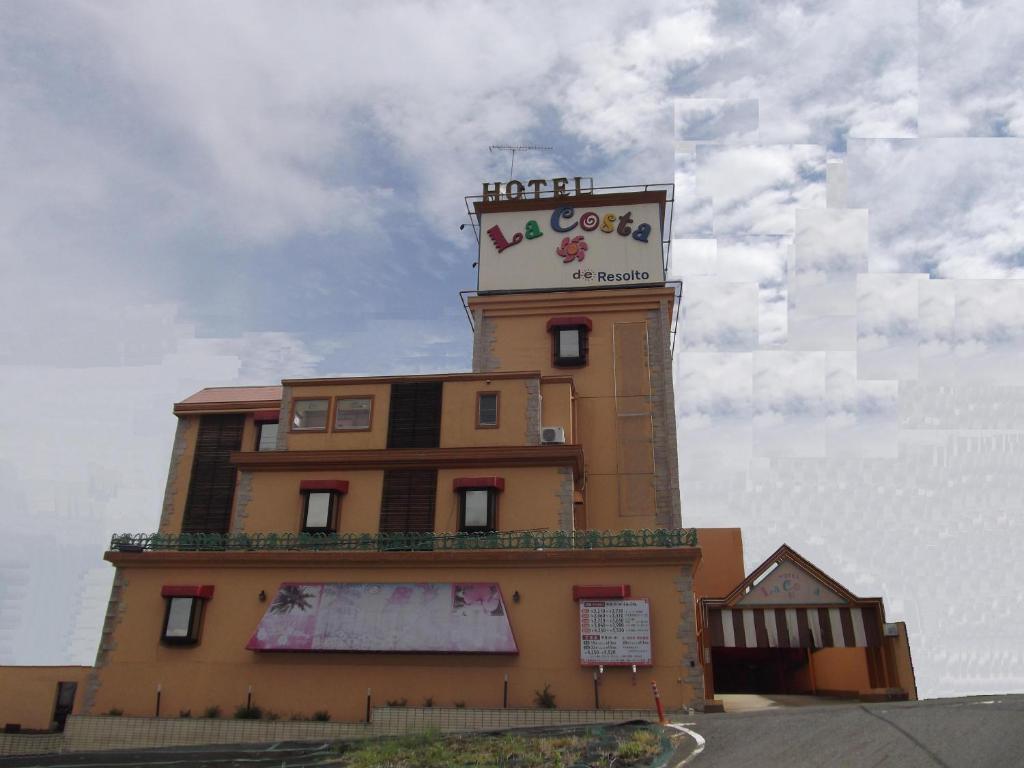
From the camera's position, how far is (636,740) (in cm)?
1520

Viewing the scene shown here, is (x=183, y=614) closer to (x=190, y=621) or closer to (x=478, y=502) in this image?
(x=190, y=621)

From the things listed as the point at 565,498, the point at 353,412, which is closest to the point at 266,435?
the point at 353,412

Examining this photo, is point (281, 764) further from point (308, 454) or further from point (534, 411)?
point (534, 411)

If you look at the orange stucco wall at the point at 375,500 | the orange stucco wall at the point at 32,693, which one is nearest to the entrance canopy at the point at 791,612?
the orange stucco wall at the point at 375,500

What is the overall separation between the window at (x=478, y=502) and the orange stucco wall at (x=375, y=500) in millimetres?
215

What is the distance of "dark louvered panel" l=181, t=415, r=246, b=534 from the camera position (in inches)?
1257

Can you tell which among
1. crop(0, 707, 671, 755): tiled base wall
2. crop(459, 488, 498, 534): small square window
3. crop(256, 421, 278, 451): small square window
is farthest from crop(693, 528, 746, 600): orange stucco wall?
crop(256, 421, 278, 451): small square window

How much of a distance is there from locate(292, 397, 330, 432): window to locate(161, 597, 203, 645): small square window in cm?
696

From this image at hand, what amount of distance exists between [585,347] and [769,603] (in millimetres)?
12555

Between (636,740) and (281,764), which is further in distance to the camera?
(281,764)

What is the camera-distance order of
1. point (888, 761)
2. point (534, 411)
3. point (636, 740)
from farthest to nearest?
point (534, 411) < point (636, 740) < point (888, 761)

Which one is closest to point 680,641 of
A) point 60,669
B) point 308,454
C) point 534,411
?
point 534,411

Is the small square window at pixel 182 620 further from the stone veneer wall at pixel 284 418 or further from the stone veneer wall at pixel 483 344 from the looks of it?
the stone veneer wall at pixel 483 344

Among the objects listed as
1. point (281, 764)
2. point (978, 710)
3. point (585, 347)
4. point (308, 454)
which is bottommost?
point (281, 764)
